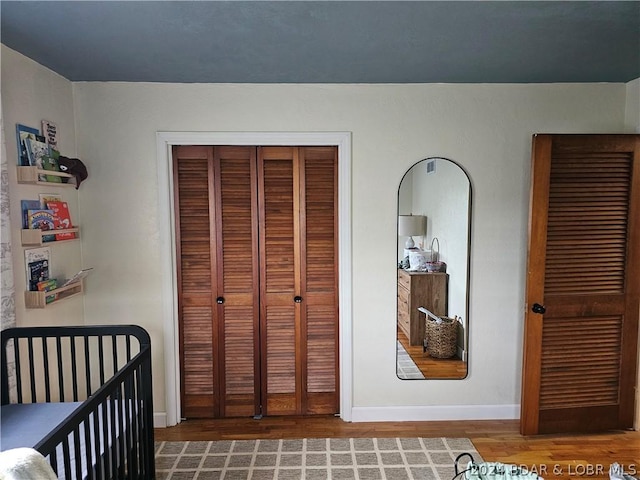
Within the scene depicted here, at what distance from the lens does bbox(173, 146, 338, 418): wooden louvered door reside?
2.90 metres

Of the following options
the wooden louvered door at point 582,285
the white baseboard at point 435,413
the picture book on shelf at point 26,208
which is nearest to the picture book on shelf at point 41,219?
the picture book on shelf at point 26,208

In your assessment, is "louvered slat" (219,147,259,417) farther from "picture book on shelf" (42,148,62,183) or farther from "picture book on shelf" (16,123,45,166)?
"picture book on shelf" (16,123,45,166)

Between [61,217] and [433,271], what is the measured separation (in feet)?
7.90

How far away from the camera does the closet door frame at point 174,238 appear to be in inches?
111

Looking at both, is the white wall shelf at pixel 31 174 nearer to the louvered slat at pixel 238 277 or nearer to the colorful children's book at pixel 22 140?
the colorful children's book at pixel 22 140

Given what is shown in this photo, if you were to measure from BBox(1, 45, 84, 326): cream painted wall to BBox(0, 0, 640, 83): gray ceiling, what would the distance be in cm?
10

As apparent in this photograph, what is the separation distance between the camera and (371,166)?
2859 millimetres

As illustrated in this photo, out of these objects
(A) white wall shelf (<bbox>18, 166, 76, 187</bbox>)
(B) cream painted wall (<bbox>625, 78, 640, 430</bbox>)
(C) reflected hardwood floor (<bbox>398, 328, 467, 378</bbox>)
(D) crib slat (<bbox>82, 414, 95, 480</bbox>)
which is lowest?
(C) reflected hardwood floor (<bbox>398, 328, 467, 378</bbox>)

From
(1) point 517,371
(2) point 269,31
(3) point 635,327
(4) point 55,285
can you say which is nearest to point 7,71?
(4) point 55,285

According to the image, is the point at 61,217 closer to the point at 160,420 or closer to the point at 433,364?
the point at 160,420

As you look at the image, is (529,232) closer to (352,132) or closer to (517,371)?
(517,371)

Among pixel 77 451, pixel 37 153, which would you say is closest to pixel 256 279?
pixel 37 153

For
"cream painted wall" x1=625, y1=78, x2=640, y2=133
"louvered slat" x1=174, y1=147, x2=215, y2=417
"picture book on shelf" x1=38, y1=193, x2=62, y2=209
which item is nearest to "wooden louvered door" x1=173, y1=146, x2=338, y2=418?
"louvered slat" x1=174, y1=147, x2=215, y2=417

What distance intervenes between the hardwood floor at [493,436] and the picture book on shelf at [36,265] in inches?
49.4
